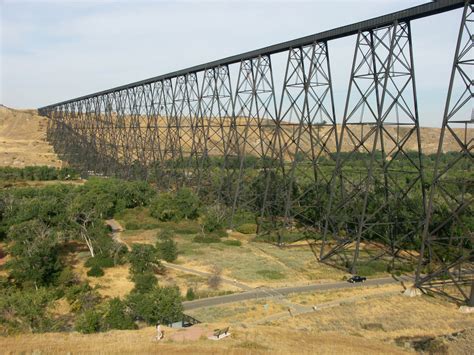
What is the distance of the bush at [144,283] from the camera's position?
906 inches

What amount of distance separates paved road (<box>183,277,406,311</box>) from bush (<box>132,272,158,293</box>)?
2.69 metres

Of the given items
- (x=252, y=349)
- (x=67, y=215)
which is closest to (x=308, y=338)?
(x=252, y=349)

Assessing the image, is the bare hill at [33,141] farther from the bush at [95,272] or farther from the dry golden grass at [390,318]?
the dry golden grass at [390,318]

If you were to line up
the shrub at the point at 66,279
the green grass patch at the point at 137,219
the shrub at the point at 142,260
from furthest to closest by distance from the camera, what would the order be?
the green grass patch at the point at 137,219, the shrub at the point at 142,260, the shrub at the point at 66,279

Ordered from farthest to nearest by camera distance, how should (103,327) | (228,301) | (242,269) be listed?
(242,269) < (228,301) < (103,327)

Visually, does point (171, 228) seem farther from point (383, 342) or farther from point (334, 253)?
point (383, 342)

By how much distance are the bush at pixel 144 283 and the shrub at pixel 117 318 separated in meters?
4.11

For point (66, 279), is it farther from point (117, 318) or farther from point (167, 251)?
point (117, 318)

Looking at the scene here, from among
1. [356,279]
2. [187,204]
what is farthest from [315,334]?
[187,204]

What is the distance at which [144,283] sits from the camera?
2327 centimetres

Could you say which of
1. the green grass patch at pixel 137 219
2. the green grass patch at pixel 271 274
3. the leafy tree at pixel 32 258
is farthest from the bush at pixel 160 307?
the green grass patch at pixel 137 219

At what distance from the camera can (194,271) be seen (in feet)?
89.5

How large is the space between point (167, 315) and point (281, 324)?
4.60 meters

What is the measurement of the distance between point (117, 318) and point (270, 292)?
7989 millimetres
